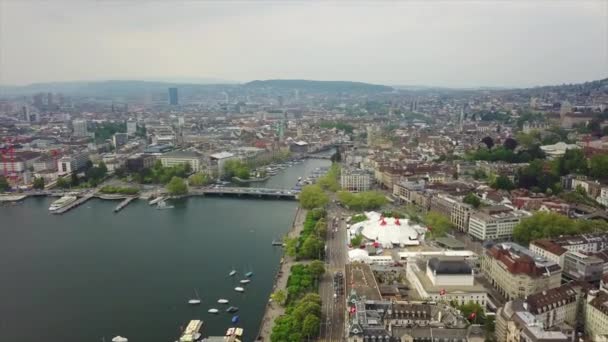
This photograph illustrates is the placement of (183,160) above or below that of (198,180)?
above

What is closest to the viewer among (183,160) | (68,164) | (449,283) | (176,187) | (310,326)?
(310,326)

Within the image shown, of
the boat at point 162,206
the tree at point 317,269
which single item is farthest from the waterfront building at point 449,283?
the boat at point 162,206

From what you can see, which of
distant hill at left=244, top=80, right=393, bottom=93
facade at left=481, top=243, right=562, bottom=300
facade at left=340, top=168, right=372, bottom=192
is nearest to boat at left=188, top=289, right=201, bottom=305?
facade at left=481, top=243, right=562, bottom=300

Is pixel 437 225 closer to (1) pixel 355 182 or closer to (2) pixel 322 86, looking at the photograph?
(1) pixel 355 182

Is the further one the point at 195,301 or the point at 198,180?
the point at 198,180

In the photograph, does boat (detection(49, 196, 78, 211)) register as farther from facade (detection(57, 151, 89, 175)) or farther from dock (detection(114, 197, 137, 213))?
facade (detection(57, 151, 89, 175))

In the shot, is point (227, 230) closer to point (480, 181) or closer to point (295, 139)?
point (480, 181)

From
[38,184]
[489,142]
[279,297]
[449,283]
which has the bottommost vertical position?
[279,297]

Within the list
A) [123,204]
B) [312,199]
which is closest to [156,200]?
[123,204]
